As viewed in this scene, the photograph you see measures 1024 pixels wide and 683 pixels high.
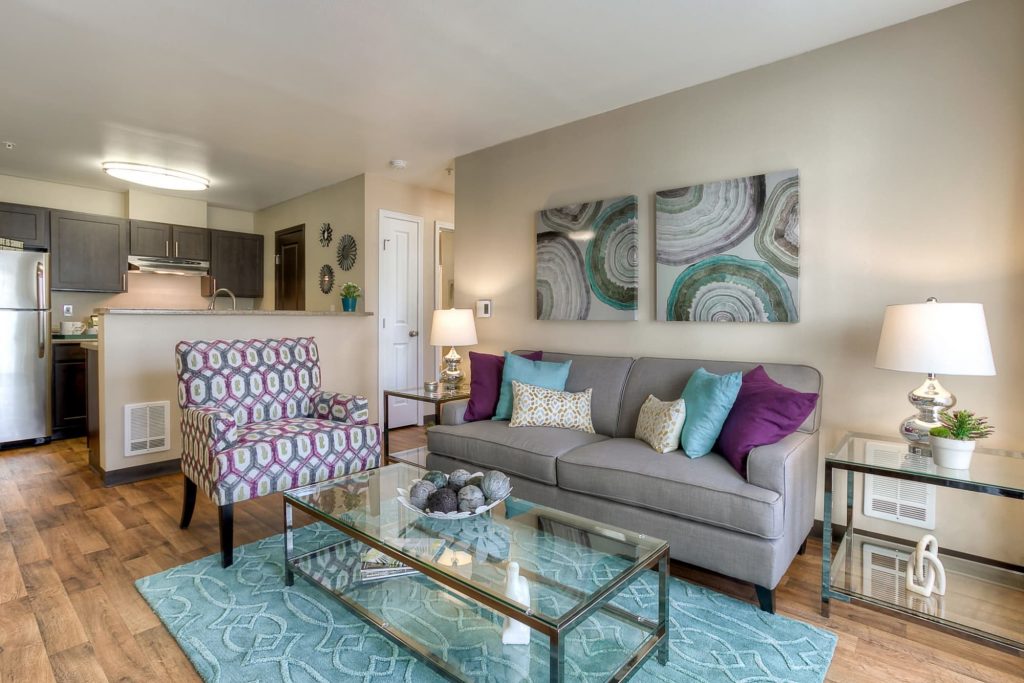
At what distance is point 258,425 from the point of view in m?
2.83

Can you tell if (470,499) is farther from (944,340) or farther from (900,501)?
(900,501)

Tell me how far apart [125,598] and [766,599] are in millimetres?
2494

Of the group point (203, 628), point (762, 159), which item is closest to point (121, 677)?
point (203, 628)

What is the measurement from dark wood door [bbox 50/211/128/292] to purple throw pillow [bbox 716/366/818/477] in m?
5.87

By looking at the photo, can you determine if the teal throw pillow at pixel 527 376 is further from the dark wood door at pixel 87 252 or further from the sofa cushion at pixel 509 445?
the dark wood door at pixel 87 252

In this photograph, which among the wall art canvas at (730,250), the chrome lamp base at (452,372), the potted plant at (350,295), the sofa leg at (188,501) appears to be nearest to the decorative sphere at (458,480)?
the sofa leg at (188,501)

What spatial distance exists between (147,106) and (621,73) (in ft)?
9.69

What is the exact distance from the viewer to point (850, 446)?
7.36 ft

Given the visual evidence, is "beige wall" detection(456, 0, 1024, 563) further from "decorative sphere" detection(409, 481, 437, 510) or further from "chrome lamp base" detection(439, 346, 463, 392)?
"decorative sphere" detection(409, 481, 437, 510)

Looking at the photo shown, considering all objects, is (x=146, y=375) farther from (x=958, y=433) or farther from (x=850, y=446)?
(x=958, y=433)

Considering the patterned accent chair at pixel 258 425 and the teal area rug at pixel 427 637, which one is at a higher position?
the patterned accent chair at pixel 258 425

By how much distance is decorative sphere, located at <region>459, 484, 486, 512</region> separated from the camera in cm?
186

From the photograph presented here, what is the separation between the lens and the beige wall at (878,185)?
2.24 meters

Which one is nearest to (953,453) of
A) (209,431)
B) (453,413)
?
(453,413)
